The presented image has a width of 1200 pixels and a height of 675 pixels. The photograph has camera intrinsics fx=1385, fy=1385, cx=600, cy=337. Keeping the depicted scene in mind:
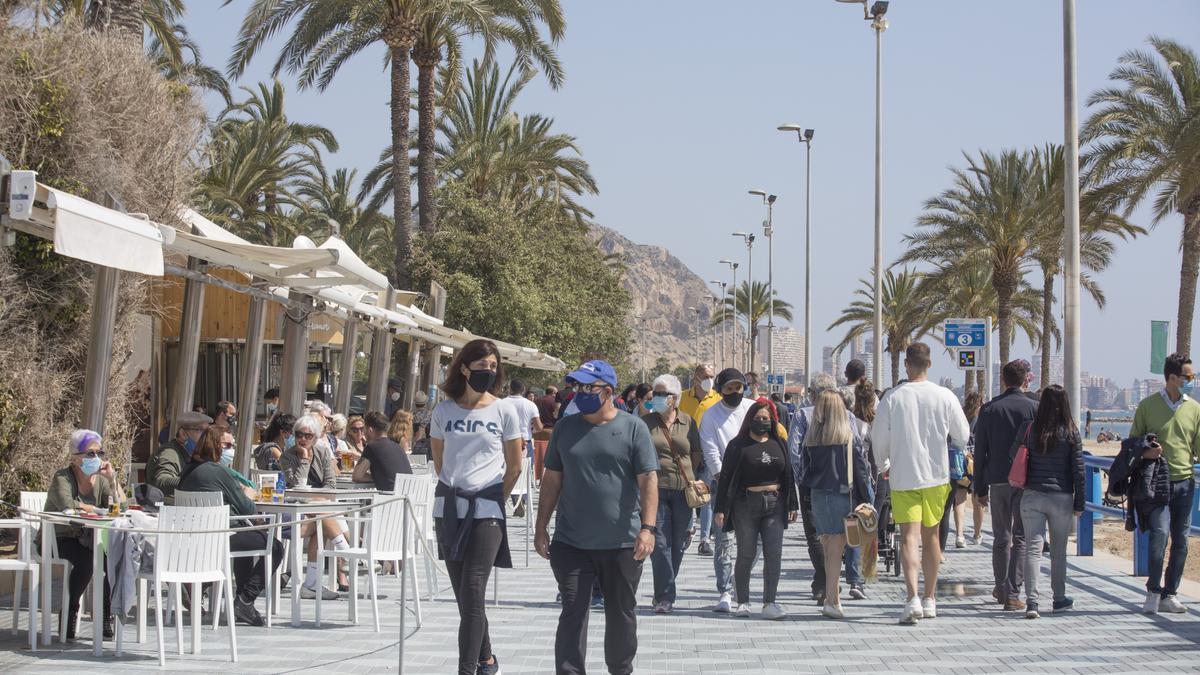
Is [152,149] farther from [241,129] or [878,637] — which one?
[241,129]

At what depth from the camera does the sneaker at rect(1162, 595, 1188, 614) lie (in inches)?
400

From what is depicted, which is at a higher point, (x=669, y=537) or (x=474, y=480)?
(x=474, y=480)

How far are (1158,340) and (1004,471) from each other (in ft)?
68.7

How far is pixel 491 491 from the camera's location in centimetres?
702

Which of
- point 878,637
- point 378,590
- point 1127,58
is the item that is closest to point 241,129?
point 1127,58

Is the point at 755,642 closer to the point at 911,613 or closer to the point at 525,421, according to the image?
the point at 911,613

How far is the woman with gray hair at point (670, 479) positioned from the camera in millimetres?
10234

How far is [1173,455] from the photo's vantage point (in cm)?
998

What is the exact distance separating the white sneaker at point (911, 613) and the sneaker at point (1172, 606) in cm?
196

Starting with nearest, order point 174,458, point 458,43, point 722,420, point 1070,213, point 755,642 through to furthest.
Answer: point 755,642 → point 174,458 → point 722,420 → point 1070,213 → point 458,43

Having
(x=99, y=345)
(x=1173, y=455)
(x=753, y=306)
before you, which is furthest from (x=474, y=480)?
(x=753, y=306)

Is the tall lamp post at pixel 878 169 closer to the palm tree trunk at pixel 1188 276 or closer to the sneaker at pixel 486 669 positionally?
the palm tree trunk at pixel 1188 276

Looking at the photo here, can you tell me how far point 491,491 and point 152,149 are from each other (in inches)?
295

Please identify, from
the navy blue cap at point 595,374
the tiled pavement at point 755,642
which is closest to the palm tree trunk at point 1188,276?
the tiled pavement at point 755,642
